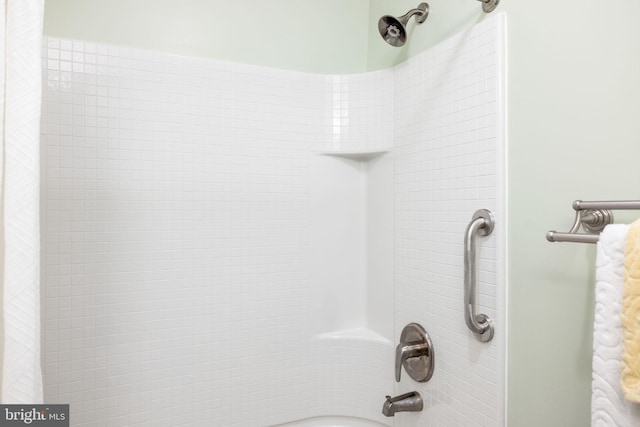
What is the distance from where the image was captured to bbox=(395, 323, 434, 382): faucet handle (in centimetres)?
145

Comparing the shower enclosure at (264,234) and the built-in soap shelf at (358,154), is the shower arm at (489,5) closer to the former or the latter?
the shower enclosure at (264,234)

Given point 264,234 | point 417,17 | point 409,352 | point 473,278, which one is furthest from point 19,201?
point 417,17

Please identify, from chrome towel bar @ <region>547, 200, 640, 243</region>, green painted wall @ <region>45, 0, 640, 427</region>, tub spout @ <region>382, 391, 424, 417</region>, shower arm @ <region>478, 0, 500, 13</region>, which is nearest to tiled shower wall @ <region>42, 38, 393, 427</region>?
tub spout @ <region>382, 391, 424, 417</region>

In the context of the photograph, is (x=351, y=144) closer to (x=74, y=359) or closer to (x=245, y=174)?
(x=245, y=174)

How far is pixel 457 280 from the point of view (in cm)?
133

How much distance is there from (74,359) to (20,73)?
1.03 m

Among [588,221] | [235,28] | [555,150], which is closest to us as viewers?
[588,221]

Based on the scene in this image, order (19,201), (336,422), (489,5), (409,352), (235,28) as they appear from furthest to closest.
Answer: (336,422)
(235,28)
(409,352)
(489,5)
(19,201)

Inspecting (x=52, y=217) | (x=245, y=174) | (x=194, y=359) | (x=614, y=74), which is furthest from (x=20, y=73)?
(x=614, y=74)

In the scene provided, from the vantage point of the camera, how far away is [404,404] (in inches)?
59.4

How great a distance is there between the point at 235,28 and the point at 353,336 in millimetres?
1409

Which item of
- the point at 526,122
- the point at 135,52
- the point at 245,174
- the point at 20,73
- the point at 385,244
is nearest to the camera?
the point at 20,73

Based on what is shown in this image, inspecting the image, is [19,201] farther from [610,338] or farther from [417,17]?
[417,17]

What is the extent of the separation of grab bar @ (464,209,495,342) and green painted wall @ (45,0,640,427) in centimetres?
6
